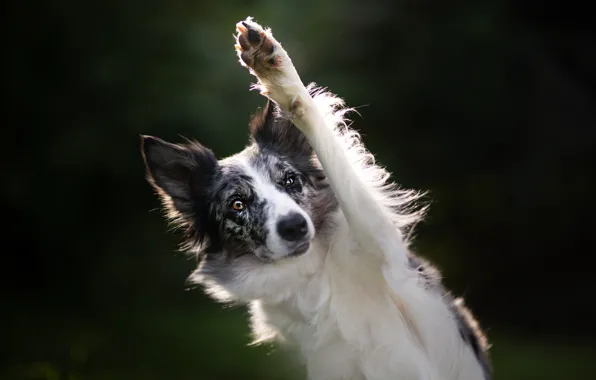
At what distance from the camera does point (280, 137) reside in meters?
4.07

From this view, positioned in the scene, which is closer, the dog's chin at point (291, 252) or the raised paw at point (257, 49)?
the raised paw at point (257, 49)

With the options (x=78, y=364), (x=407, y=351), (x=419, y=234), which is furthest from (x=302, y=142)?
(x=419, y=234)

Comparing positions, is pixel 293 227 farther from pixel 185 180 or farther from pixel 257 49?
pixel 257 49

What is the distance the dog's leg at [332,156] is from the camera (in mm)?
3430

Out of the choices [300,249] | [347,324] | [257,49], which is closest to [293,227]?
[300,249]

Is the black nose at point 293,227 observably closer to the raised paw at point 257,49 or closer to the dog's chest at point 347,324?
the dog's chest at point 347,324

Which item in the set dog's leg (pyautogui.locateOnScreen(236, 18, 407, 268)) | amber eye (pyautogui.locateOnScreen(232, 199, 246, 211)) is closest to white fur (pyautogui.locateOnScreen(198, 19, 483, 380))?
dog's leg (pyautogui.locateOnScreen(236, 18, 407, 268))

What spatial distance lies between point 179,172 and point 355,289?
46.6 inches

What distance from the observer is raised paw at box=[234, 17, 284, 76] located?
3.32 m

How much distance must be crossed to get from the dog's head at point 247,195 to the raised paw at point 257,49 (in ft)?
2.23

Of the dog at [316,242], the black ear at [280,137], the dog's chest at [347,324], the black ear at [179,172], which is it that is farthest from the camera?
the black ear at [280,137]

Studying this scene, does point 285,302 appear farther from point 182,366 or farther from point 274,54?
point 182,366

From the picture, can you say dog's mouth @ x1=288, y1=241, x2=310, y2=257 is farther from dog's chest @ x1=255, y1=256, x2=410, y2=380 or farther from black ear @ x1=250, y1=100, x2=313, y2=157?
black ear @ x1=250, y1=100, x2=313, y2=157

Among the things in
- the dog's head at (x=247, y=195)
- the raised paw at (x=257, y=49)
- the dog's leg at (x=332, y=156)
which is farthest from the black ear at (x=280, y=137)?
the raised paw at (x=257, y=49)
